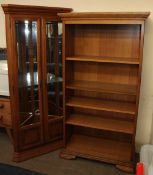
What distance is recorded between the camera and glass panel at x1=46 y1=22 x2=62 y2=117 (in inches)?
92.0

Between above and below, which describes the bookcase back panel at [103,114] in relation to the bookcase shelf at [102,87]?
below

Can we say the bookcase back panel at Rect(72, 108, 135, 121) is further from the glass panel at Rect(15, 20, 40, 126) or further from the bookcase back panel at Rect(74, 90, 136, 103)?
the glass panel at Rect(15, 20, 40, 126)

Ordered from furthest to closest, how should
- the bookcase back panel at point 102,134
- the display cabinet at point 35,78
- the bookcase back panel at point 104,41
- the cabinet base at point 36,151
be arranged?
the bookcase back panel at point 102,134, the cabinet base at point 36,151, the bookcase back panel at point 104,41, the display cabinet at point 35,78

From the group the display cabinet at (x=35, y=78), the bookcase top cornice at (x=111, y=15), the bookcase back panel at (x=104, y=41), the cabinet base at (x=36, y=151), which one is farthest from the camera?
the cabinet base at (x=36, y=151)

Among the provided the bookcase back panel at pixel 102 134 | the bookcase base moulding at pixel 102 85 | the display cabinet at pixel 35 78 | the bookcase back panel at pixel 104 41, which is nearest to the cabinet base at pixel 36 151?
the display cabinet at pixel 35 78

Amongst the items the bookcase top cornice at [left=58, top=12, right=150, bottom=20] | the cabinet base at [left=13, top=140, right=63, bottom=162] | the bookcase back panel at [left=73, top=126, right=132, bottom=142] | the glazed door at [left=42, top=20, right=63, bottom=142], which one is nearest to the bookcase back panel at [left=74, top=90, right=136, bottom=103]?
the glazed door at [left=42, top=20, right=63, bottom=142]

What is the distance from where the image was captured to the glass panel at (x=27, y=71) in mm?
2215

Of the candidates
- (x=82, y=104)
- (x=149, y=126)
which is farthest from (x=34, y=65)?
(x=149, y=126)

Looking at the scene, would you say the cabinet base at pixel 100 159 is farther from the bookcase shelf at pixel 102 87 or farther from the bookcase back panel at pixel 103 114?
the bookcase shelf at pixel 102 87

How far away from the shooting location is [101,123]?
239 centimetres

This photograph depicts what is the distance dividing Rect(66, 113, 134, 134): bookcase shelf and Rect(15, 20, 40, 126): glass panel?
1.40 ft

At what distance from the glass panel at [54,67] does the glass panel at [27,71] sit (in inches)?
5.7

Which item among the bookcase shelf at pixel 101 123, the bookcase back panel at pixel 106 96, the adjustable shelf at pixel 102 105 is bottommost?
the bookcase shelf at pixel 101 123

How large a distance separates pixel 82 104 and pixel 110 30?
834 millimetres
